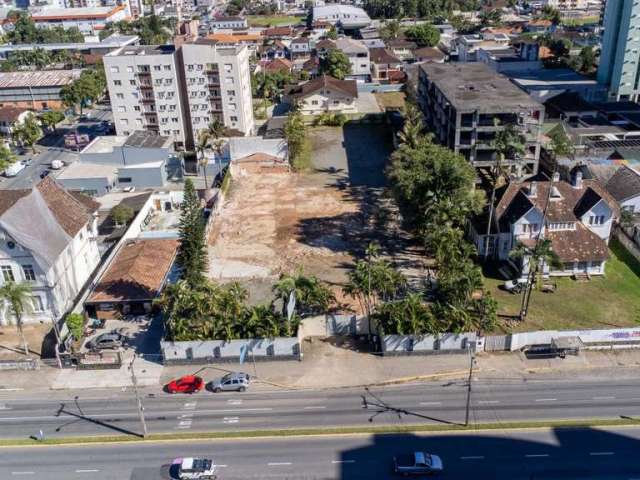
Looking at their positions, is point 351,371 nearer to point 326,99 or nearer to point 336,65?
point 326,99

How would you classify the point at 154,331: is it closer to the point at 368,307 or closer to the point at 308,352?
the point at 308,352

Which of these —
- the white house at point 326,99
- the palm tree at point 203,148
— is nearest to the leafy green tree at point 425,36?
the white house at point 326,99

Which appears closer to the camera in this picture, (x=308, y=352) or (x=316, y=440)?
(x=316, y=440)

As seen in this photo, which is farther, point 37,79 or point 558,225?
point 37,79

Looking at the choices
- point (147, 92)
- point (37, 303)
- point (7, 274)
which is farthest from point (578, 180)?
point (147, 92)

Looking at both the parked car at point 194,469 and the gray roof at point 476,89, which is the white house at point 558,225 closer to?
the gray roof at point 476,89

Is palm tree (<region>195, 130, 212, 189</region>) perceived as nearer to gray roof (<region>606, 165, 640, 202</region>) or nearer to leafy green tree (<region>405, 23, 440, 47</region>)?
gray roof (<region>606, 165, 640, 202</region>)

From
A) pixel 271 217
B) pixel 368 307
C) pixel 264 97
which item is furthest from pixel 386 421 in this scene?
pixel 264 97
